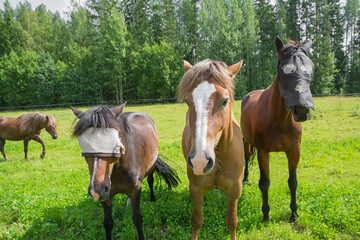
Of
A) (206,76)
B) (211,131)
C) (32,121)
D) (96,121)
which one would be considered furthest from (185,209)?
(32,121)

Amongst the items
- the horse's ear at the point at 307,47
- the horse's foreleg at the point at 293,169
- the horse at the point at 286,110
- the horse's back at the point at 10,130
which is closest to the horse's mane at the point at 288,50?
the horse at the point at 286,110

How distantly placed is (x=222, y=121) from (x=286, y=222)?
2499 mm

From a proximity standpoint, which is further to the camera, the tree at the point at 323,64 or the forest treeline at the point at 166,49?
the forest treeline at the point at 166,49

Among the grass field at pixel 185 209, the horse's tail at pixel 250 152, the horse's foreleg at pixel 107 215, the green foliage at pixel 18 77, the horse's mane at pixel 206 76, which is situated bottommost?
the grass field at pixel 185 209

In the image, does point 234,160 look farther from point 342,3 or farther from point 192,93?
point 342,3

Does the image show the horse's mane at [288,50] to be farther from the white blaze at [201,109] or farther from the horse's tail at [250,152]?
the horse's tail at [250,152]

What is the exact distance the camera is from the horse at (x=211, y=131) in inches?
60.1

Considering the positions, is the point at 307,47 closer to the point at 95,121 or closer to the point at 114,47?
the point at 95,121

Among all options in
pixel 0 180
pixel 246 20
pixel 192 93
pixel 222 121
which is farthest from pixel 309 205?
pixel 246 20

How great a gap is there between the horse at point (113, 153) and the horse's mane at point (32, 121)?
18.7ft

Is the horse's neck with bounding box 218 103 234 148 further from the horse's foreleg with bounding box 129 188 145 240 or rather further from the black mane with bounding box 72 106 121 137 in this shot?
the horse's foreleg with bounding box 129 188 145 240

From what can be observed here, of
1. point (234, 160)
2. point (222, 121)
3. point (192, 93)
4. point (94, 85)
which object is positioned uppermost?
point (94, 85)

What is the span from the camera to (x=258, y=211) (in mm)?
3355

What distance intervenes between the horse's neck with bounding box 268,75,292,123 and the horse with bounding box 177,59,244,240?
946 mm
